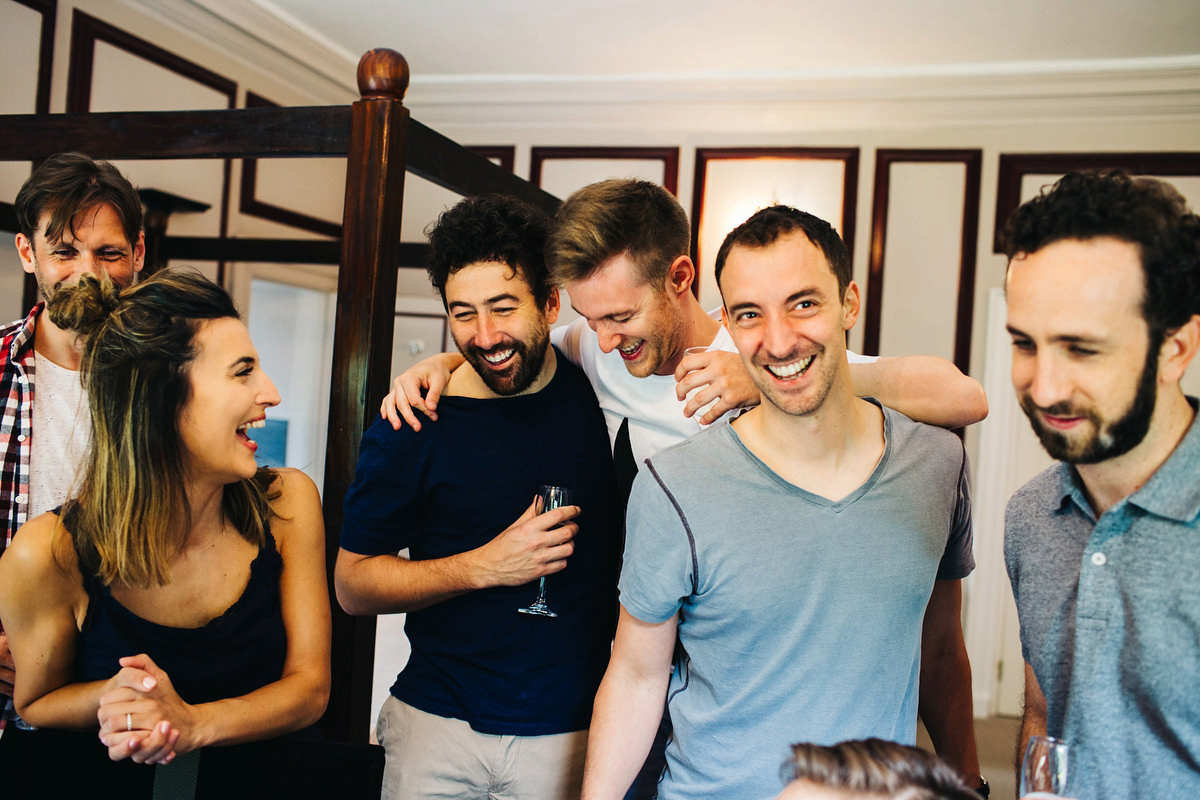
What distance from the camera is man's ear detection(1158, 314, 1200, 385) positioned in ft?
3.57

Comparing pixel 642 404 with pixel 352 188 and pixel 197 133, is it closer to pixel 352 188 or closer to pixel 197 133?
pixel 352 188

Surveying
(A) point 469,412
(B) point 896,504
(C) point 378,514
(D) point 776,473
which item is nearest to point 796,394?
(D) point 776,473

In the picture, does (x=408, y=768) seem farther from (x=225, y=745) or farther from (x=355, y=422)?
(x=355, y=422)

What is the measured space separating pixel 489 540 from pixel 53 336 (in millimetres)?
1082

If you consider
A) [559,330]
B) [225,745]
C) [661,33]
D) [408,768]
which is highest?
[661,33]

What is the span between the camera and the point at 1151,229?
1.07 metres

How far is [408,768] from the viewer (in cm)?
173

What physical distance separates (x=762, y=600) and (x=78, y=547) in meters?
1.09

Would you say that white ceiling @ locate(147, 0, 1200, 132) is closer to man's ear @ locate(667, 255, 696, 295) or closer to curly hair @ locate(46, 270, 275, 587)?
man's ear @ locate(667, 255, 696, 295)

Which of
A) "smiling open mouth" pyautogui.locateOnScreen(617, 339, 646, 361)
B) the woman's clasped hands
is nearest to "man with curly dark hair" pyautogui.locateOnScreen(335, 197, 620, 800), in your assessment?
"smiling open mouth" pyautogui.locateOnScreen(617, 339, 646, 361)

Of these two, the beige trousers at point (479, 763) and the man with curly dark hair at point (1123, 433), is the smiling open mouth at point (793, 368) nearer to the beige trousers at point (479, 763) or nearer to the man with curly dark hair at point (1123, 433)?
the man with curly dark hair at point (1123, 433)

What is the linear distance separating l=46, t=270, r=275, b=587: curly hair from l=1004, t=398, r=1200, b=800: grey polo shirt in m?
1.39

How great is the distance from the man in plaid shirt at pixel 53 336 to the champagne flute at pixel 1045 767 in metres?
1.75

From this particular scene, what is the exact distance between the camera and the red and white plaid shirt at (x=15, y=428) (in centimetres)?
191
